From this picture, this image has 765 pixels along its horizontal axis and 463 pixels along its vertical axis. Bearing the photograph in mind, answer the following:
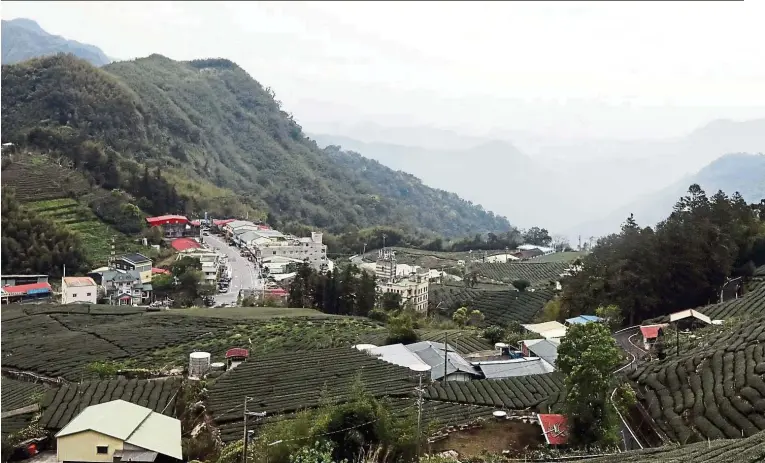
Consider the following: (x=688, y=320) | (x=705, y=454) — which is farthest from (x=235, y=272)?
(x=705, y=454)

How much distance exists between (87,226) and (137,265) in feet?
36.2

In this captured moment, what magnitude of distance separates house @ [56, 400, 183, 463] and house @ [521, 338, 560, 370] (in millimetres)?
12194

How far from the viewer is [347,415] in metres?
12.0

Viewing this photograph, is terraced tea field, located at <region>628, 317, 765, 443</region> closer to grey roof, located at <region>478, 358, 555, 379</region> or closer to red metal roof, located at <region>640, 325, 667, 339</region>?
grey roof, located at <region>478, 358, 555, 379</region>

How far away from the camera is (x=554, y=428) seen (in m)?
13.7

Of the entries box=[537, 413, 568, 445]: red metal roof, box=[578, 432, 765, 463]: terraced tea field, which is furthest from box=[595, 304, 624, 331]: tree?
box=[578, 432, 765, 463]: terraced tea field

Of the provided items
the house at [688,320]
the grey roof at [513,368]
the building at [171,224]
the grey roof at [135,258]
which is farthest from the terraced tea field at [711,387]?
the building at [171,224]

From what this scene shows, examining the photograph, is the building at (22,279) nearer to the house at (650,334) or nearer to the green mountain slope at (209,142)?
the green mountain slope at (209,142)

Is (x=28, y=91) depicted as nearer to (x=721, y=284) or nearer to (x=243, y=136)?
(x=243, y=136)

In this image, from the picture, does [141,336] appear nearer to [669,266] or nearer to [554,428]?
[554,428]

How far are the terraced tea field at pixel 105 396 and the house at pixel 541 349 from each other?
455 inches

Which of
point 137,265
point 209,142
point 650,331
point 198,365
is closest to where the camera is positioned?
point 198,365

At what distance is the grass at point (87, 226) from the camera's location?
51469 millimetres

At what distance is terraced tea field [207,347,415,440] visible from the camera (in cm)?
1619
